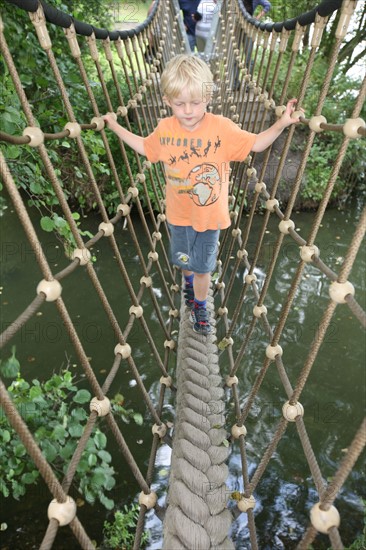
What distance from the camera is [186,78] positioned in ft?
3.54

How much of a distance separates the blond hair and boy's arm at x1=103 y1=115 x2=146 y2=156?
0.20 meters

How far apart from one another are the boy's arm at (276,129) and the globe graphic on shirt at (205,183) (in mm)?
138

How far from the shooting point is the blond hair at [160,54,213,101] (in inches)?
42.6

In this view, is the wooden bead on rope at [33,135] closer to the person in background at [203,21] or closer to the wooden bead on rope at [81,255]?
the wooden bead on rope at [81,255]

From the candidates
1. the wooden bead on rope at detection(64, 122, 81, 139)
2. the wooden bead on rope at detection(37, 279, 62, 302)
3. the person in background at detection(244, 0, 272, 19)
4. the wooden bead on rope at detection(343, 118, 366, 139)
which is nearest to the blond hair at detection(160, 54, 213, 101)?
the wooden bead on rope at detection(64, 122, 81, 139)

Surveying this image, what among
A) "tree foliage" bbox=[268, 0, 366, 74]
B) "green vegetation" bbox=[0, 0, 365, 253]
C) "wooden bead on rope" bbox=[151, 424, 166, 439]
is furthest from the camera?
"tree foliage" bbox=[268, 0, 366, 74]

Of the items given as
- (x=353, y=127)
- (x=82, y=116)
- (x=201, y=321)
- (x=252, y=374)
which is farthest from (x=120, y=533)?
(x=82, y=116)

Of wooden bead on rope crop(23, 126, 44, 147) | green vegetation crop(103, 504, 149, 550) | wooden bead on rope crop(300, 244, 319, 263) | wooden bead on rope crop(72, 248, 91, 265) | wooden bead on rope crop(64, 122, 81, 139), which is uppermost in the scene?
wooden bead on rope crop(23, 126, 44, 147)

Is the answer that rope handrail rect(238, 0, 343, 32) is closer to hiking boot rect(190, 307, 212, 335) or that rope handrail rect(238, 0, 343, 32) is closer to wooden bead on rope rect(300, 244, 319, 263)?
wooden bead on rope rect(300, 244, 319, 263)

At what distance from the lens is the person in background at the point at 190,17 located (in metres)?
3.42

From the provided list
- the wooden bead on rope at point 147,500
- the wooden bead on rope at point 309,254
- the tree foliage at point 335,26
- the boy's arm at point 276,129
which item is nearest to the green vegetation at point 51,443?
the wooden bead on rope at point 147,500

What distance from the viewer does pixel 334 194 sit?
13.5 ft

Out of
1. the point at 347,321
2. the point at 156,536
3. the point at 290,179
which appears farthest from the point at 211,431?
the point at 290,179

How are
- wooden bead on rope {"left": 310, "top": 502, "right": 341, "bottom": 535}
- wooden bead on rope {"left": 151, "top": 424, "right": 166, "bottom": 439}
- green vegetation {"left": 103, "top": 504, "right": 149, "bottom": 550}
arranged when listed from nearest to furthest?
wooden bead on rope {"left": 310, "top": 502, "right": 341, "bottom": 535}, wooden bead on rope {"left": 151, "top": 424, "right": 166, "bottom": 439}, green vegetation {"left": 103, "top": 504, "right": 149, "bottom": 550}
